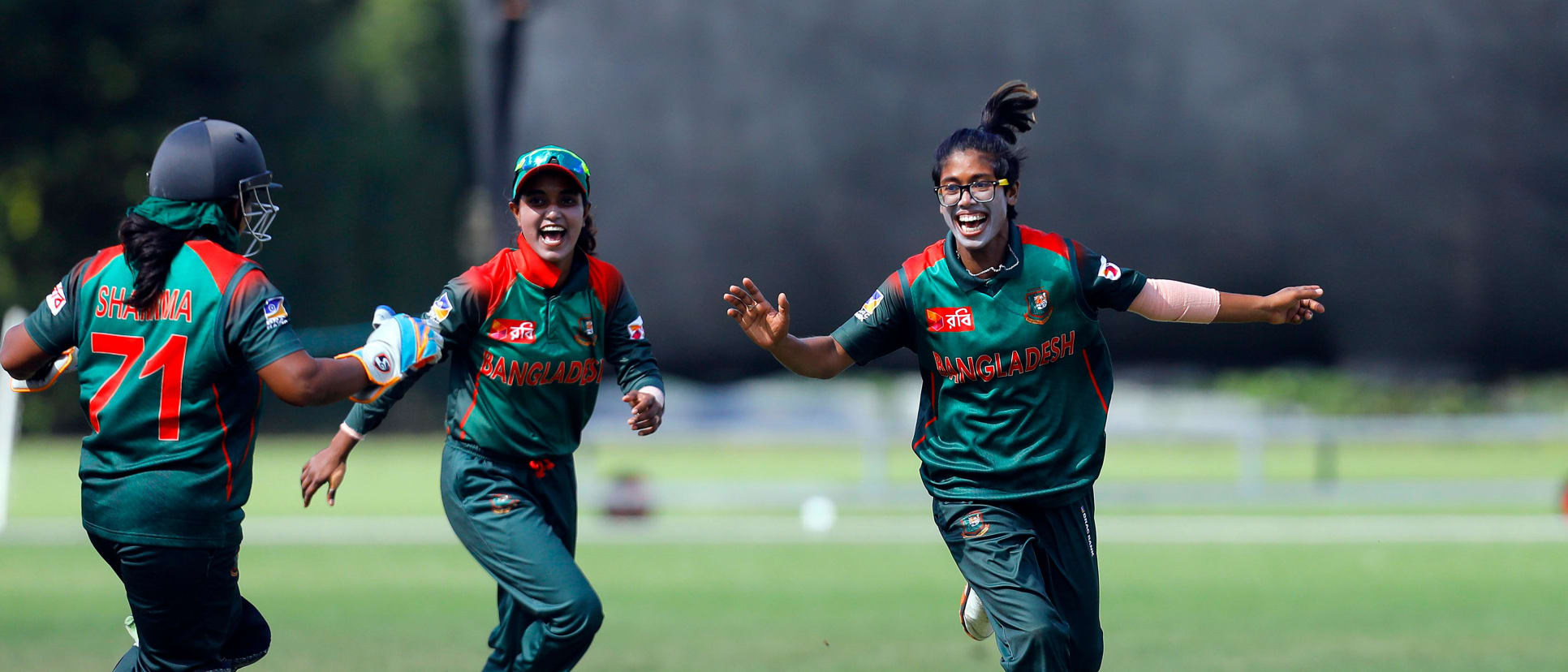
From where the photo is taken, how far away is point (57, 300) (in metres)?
4.50

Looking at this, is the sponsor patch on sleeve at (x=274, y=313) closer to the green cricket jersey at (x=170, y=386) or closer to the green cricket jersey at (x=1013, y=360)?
the green cricket jersey at (x=170, y=386)

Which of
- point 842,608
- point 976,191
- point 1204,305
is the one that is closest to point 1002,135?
point 976,191

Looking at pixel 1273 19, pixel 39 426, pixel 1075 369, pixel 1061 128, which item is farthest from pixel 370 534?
pixel 39 426

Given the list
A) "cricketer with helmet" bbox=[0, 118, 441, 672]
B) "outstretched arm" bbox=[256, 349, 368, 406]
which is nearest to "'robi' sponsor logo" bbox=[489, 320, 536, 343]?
"cricketer with helmet" bbox=[0, 118, 441, 672]

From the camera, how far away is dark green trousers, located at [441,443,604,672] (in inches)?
200

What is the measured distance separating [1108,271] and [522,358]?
1.86 metres

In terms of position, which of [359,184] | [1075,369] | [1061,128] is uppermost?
[359,184]

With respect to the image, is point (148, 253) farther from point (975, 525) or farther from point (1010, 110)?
point (1010, 110)

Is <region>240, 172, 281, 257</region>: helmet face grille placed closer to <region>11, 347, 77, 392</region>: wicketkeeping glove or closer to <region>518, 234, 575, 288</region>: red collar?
<region>11, 347, 77, 392</region>: wicketkeeping glove

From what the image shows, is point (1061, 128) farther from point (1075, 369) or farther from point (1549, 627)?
point (1549, 627)

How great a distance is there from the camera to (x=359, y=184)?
32.8 meters

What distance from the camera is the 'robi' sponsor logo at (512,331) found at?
538 cm

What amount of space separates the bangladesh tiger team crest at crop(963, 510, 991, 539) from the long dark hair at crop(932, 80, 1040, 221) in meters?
0.92

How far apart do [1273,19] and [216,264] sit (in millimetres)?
4975
